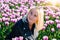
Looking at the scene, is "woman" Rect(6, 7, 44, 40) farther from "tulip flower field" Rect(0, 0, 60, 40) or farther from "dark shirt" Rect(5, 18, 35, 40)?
"tulip flower field" Rect(0, 0, 60, 40)

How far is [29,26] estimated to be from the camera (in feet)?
15.9

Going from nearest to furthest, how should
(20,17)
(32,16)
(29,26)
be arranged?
(32,16) → (29,26) → (20,17)

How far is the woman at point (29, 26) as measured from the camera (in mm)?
4648

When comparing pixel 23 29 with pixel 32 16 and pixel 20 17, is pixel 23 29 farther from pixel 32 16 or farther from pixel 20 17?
pixel 20 17

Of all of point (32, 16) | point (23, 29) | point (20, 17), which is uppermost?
point (32, 16)

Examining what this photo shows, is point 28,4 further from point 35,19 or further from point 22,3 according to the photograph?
point 35,19

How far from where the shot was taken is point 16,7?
792cm

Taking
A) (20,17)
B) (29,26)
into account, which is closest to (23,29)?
(29,26)

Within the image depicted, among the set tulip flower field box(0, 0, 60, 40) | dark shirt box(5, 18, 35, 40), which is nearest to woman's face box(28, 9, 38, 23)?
dark shirt box(5, 18, 35, 40)

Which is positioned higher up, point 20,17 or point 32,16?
point 32,16

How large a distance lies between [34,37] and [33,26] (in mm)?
260

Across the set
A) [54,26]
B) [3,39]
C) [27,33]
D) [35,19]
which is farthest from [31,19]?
[54,26]

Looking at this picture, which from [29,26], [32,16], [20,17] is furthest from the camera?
[20,17]

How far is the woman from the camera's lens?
4648 mm
